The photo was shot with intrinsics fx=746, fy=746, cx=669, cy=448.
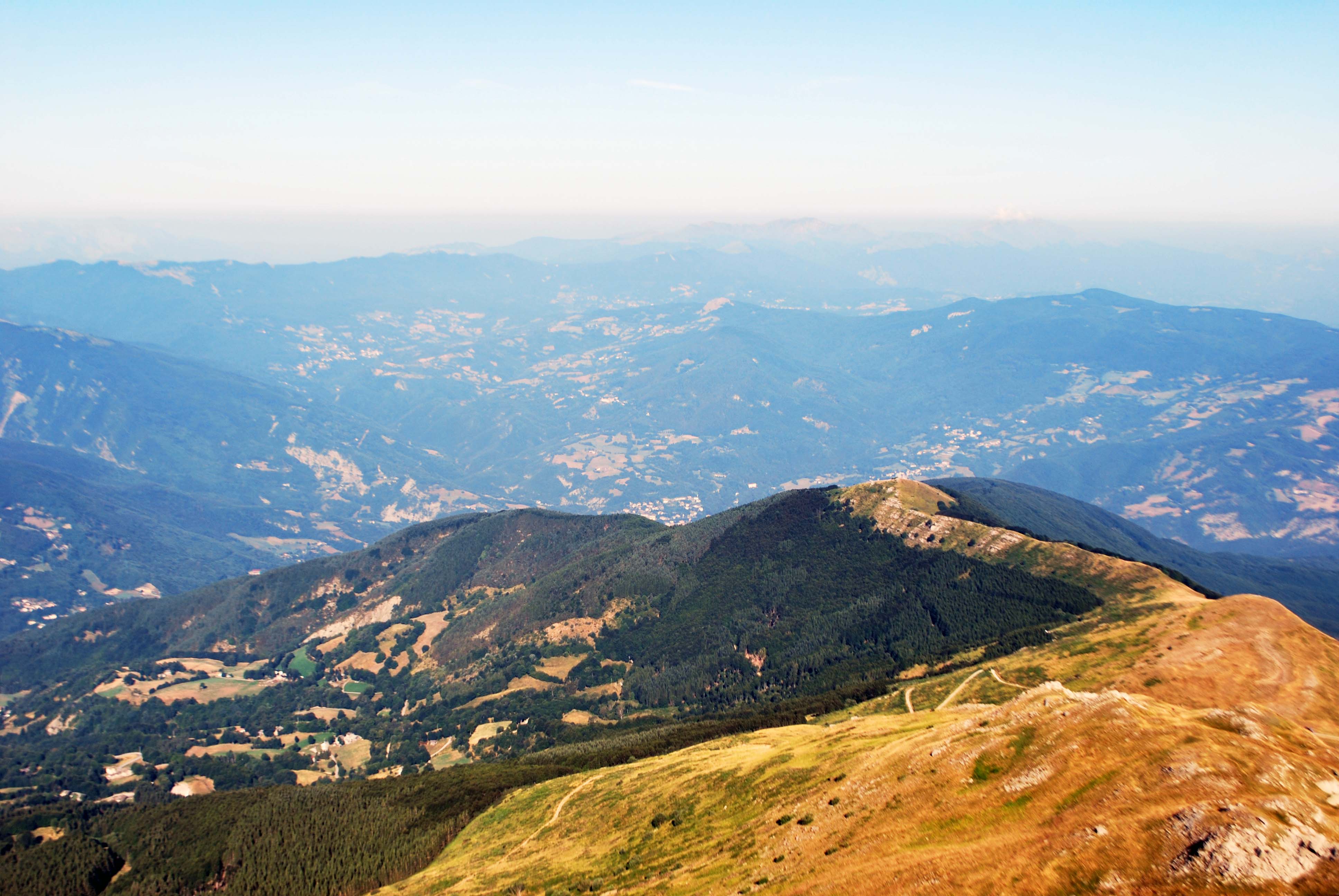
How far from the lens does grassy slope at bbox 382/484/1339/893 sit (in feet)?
161

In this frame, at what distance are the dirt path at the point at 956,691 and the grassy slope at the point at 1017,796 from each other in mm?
2608

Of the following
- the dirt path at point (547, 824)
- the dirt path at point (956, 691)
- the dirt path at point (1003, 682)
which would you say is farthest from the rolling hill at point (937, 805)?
the dirt path at point (1003, 682)

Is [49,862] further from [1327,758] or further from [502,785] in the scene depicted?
[1327,758]

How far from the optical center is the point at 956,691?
569ft

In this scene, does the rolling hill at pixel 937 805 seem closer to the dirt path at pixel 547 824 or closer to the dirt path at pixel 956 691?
the dirt path at pixel 547 824

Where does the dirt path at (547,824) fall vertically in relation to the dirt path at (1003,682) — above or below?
below

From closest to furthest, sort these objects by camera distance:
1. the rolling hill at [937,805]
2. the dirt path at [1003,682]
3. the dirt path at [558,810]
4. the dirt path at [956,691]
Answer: the rolling hill at [937,805] < the dirt path at [558,810] < the dirt path at [1003,682] < the dirt path at [956,691]

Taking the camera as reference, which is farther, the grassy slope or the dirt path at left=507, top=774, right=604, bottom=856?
the dirt path at left=507, top=774, right=604, bottom=856

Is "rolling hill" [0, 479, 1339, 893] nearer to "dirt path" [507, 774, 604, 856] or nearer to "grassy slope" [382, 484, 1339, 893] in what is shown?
"grassy slope" [382, 484, 1339, 893]

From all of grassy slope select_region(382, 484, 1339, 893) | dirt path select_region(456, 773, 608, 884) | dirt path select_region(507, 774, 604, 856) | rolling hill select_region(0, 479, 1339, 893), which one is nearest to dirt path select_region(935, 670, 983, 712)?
rolling hill select_region(0, 479, 1339, 893)

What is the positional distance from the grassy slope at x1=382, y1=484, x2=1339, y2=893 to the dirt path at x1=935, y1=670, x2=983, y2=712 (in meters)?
2.61

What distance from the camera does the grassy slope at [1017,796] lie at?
161ft

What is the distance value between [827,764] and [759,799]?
35.2ft

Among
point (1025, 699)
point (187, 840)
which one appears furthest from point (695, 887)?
point (187, 840)
